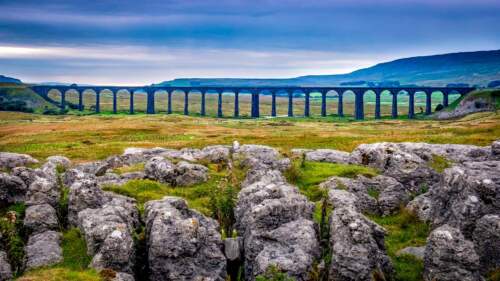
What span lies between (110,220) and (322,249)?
37.0 feet

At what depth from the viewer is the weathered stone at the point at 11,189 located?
3447cm

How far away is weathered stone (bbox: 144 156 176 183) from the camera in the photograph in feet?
135

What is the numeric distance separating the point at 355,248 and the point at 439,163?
23.6m

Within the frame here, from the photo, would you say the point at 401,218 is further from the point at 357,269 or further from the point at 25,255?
the point at 25,255

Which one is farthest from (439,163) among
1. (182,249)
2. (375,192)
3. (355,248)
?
(182,249)

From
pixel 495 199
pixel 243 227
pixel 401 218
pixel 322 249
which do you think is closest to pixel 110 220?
Result: pixel 243 227

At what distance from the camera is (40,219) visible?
30.7 m

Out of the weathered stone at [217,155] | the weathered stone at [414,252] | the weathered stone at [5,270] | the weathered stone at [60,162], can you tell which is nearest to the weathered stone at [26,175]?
the weathered stone at [5,270]

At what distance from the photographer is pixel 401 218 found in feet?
116

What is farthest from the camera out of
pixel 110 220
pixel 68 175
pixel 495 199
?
pixel 68 175

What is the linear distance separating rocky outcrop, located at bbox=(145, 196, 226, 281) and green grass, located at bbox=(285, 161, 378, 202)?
1265 cm

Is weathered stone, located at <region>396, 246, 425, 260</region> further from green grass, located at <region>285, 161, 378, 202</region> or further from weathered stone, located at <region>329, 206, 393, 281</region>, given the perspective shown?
green grass, located at <region>285, 161, 378, 202</region>

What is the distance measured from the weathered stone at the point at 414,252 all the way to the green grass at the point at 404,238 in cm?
29

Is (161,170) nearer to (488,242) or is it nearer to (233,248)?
(233,248)
